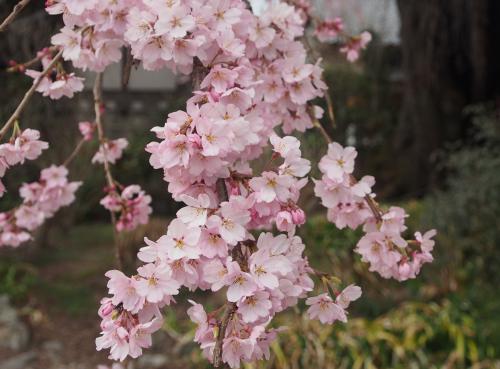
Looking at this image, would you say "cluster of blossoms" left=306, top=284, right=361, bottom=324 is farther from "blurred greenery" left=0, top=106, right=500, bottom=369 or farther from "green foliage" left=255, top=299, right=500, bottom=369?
"green foliage" left=255, top=299, right=500, bottom=369

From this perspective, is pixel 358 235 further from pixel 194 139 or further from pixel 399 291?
pixel 194 139

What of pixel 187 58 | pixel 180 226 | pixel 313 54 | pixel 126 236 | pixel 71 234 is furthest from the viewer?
pixel 71 234

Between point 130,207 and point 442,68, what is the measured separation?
13.5ft

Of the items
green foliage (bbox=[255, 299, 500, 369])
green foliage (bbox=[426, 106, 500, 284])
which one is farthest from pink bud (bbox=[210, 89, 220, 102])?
green foliage (bbox=[426, 106, 500, 284])

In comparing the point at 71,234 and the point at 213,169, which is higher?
the point at 213,169

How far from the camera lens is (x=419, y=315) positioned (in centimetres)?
306

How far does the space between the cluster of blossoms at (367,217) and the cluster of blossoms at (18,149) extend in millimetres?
468

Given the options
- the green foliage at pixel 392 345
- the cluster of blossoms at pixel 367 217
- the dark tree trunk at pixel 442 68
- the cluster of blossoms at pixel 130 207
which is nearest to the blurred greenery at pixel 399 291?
the green foliage at pixel 392 345

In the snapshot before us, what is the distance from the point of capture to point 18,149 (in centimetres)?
102

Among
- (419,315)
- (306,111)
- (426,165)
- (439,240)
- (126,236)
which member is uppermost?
(306,111)

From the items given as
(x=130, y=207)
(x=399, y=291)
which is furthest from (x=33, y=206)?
(x=399, y=291)

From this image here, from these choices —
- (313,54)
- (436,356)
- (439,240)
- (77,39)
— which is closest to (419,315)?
(436,356)

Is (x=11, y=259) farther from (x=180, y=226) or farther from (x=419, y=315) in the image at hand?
(x=180, y=226)

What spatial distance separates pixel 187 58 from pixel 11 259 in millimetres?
3988
